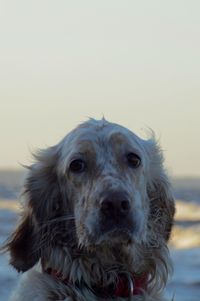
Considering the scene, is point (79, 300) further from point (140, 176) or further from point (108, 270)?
point (140, 176)

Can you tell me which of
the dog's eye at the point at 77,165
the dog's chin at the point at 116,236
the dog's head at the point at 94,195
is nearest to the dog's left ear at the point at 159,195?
the dog's head at the point at 94,195

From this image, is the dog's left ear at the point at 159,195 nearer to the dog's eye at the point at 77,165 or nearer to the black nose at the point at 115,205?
the dog's eye at the point at 77,165

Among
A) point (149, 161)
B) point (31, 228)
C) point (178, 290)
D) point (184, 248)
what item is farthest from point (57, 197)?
point (184, 248)

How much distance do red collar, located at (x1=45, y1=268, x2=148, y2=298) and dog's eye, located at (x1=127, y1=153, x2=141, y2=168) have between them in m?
0.68

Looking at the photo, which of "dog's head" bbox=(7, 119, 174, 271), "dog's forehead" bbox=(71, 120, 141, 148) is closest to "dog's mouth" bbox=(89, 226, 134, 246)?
"dog's head" bbox=(7, 119, 174, 271)

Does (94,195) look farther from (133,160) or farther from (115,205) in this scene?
(133,160)

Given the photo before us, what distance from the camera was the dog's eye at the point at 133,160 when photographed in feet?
19.9

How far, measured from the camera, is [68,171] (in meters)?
6.09

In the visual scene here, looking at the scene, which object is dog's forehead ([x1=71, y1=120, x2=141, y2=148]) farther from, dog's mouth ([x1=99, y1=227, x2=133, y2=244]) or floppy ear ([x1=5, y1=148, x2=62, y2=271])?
dog's mouth ([x1=99, y1=227, x2=133, y2=244])

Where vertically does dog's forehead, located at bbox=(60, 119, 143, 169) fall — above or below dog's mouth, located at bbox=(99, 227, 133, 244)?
above

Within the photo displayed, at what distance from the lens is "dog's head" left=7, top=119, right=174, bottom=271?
5.61 meters

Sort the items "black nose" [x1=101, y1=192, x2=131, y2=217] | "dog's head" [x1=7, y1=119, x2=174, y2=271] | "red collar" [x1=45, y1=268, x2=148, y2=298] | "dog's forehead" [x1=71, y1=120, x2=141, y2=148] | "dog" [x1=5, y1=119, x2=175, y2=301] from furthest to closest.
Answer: "dog's forehead" [x1=71, y1=120, x2=141, y2=148], "red collar" [x1=45, y1=268, x2=148, y2=298], "dog" [x1=5, y1=119, x2=175, y2=301], "dog's head" [x1=7, y1=119, x2=174, y2=271], "black nose" [x1=101, y1=192, x2=131, y2=217]

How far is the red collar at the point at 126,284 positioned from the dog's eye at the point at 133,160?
685 mm

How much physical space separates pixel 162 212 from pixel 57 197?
0.71 meters
